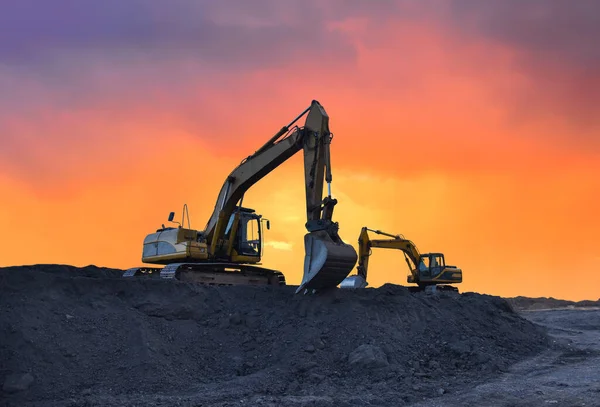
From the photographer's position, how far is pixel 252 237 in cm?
2014

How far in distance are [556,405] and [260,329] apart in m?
6.86

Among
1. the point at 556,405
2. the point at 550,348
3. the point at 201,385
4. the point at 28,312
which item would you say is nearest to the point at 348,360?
the point at 201,385

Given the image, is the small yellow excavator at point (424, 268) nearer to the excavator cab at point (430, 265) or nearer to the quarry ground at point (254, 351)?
the excavator cab at point (430, 265)

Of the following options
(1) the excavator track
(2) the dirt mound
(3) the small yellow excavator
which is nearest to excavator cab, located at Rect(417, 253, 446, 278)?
(3) the small yellow excavator

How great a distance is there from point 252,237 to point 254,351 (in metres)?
6.72

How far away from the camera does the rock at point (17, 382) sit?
35.6 feet

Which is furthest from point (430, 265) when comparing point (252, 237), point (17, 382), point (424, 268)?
point (17, 382)

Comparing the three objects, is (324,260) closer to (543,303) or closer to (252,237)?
(252,237)

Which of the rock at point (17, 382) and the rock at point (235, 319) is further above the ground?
the rock at point (235, 319)

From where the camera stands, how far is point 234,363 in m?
13.4

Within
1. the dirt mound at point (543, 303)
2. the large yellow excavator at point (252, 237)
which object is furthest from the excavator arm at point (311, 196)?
the dirt mound at point (543, 303)

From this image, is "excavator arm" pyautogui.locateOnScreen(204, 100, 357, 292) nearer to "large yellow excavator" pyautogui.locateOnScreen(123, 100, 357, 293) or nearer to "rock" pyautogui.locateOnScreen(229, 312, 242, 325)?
"large yellow excavator" pyautogui.locateOnScreen(123, 100, 357, 293)

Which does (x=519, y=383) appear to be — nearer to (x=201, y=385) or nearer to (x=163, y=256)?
(x=201, y=385)

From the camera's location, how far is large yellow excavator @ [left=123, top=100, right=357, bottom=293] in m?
15.1
